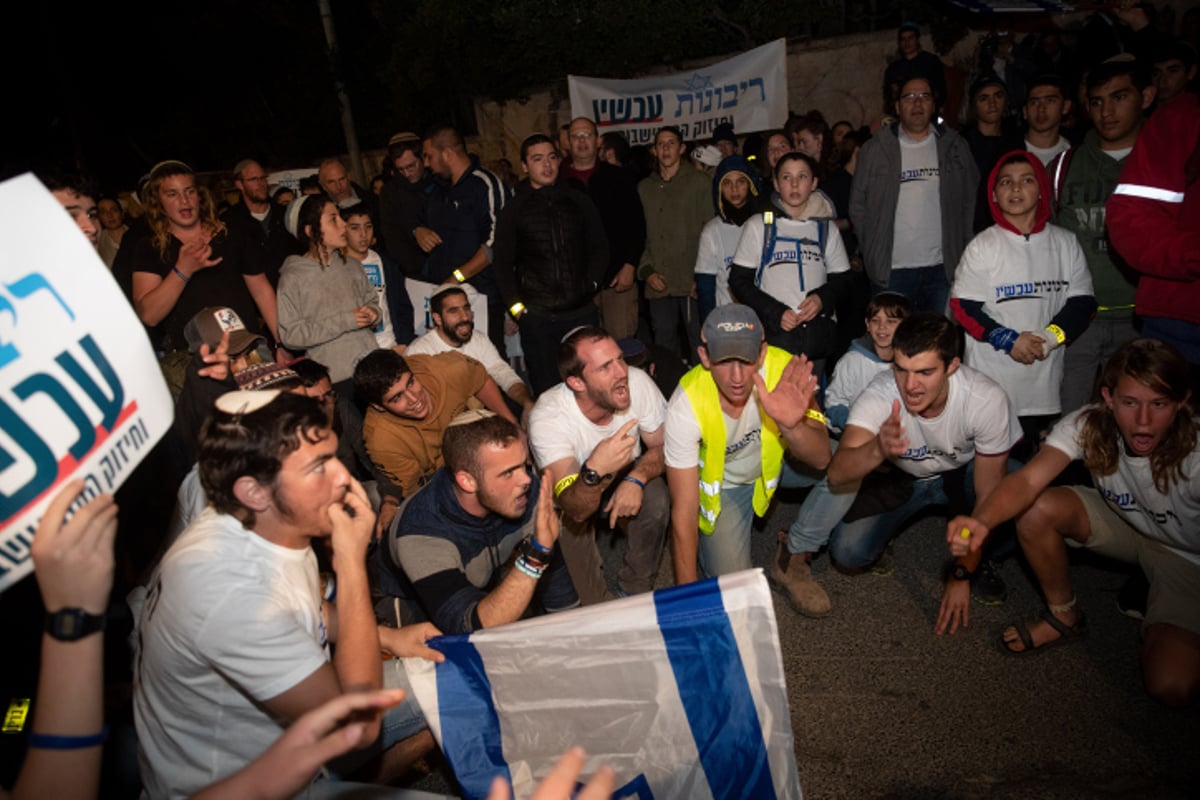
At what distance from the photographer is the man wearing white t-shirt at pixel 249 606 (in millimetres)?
2090

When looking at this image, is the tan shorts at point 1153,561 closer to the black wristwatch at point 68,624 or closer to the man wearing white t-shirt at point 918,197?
the man wearing white t-shirt at point 918,197

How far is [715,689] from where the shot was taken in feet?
7.52

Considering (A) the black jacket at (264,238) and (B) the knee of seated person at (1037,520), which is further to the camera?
(A) the black jacket at (264,238)

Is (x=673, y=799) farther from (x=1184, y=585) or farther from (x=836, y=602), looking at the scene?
(x=1184, y=585)

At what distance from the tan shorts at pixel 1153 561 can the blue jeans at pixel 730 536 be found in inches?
60.6

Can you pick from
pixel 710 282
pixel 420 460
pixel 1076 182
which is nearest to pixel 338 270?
pixel 420 460

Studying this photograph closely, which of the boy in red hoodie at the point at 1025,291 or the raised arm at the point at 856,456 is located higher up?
the boy in red hoodie at the point at 1025,291

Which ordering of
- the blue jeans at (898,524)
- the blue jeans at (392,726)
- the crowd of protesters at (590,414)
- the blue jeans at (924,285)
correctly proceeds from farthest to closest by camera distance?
the blue jeans at (924,285)
the blue jeans at (898,524)
the blue jeans at (392,726)
the crowd of protesters at (590,414)

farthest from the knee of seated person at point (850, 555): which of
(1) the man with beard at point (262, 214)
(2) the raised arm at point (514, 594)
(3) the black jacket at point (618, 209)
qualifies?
(1) the man with beard at point (262, 214)

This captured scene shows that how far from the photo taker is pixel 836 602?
398cm

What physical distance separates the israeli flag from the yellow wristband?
4.19 feet

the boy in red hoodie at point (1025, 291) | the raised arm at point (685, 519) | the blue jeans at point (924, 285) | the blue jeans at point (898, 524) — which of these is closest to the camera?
the raised arm at point (685, 519)

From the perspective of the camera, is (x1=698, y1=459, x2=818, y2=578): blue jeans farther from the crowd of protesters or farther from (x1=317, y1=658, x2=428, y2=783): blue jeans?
(x1=317, y1=658, x2=428, y2=783): blue jeans

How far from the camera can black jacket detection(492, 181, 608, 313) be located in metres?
5.41
